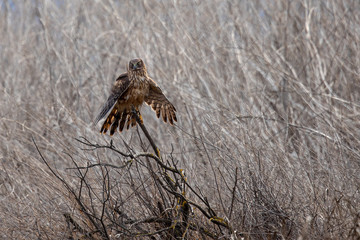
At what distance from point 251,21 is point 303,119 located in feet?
6.11

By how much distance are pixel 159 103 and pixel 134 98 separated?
22 centimetres

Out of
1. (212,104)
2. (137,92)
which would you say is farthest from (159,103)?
(212,104)

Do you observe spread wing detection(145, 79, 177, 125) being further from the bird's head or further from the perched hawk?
the bird's head

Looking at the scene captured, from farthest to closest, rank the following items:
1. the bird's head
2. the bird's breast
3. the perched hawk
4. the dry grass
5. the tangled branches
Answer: the bird's head < the bird's breast < the perched hawk < the dry grass < the tangled branches

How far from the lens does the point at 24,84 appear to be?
7922 millimetres

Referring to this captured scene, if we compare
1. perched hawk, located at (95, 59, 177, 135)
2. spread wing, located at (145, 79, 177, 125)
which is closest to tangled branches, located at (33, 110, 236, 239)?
perched hawk, located at (95, 59, 177, 135)

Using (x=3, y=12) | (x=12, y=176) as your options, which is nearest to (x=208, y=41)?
(x=12, y=176)

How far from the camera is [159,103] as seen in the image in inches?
191

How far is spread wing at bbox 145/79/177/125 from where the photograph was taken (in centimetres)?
479

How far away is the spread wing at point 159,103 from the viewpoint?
188 inches

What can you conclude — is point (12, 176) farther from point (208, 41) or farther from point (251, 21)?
point (251, 21)

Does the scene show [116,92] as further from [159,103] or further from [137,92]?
[159,103]

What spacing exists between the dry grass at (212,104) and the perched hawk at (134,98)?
260mm

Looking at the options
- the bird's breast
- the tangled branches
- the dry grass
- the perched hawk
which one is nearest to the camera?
the tangled branches
